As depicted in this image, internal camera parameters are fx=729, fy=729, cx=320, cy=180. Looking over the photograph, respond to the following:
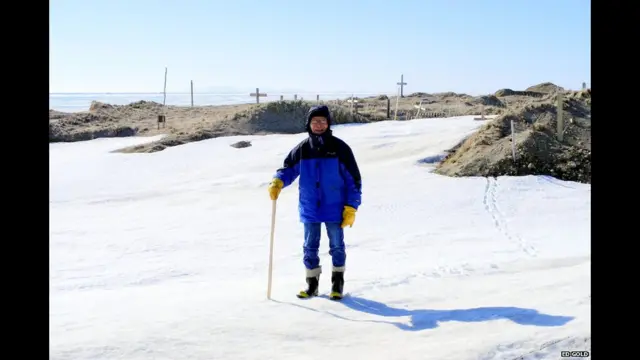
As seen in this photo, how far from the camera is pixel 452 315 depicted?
5.07 m

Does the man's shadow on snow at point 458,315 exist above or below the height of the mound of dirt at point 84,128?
below

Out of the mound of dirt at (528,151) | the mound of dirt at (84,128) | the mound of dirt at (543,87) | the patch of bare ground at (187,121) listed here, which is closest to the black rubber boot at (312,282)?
the mound of dirt at (528,151)

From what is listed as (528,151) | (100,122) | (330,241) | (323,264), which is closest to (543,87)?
(100,122)

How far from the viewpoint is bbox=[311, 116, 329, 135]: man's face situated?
5629 mm

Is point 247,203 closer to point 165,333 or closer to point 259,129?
point 165,333

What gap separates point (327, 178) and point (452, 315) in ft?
4.56

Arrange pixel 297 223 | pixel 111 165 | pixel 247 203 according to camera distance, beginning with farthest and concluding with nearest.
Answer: pixel 111 165, pixel 247 203, pixel 297 223

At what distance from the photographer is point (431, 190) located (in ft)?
39.8

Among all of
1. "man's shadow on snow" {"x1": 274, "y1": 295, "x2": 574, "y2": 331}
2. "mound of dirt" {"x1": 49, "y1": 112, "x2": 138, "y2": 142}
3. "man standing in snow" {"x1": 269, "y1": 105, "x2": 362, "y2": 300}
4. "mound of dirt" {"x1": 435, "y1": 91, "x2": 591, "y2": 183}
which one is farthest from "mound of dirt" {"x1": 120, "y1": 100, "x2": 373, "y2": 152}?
"man's shadow on snow" {"x1": 274, "y1": 295, "x2": 574, "y2": 331}

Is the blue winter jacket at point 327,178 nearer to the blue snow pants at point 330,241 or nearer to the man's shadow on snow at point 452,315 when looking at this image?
the blue snow pants at point 330,241

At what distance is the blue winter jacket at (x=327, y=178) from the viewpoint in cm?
559

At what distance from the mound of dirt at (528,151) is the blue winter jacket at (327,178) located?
8.13m
